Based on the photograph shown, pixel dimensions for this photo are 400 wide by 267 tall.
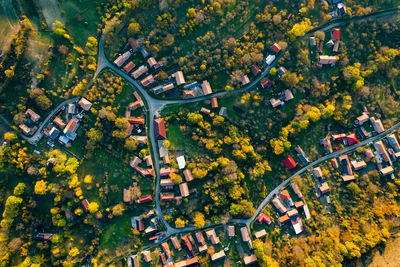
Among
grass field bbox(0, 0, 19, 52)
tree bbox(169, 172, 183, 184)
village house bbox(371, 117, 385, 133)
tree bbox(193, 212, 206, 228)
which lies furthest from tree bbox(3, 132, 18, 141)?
village house bbox(371, 117, 385, 133)

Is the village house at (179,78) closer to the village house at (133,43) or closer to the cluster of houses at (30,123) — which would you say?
the village house at (133,43)

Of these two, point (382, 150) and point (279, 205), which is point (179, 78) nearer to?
point (279, 205)

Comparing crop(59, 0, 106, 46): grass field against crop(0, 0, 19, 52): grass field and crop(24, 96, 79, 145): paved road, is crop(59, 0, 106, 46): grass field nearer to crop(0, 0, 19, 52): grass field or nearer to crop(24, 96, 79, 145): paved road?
crop(0, 0, 19, 52): grass field

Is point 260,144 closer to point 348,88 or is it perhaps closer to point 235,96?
point 235,96

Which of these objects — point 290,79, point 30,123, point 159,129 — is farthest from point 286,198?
point 30,123

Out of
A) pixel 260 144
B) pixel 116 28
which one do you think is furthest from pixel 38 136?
pixel 260 144

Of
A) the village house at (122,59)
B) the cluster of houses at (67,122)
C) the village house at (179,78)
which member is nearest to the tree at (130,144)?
the cluster of houses at (67,122)
